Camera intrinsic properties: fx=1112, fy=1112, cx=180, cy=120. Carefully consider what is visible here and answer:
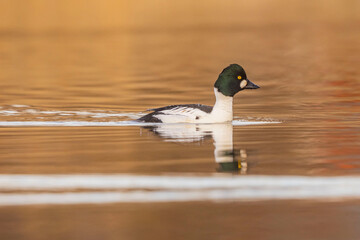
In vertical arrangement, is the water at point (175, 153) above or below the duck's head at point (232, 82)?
below

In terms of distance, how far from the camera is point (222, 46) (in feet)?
A: 133

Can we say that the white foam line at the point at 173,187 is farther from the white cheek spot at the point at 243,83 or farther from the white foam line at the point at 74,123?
the white cheek spot at the point at 243,83

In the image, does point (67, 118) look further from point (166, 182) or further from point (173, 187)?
point (173, 187)

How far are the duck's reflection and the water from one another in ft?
0.08

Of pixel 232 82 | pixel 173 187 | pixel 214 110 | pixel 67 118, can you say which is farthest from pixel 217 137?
pixel 173 187

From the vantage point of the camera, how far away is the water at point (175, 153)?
8281mm

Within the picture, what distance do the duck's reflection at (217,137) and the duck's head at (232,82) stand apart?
0.54 m

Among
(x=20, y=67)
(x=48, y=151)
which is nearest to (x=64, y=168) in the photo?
(x=48, y=151)

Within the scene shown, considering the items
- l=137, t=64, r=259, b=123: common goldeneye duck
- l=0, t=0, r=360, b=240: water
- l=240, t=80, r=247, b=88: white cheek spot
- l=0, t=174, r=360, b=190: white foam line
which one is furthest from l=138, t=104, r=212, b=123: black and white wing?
l=0, t=174, r=360, b=190: white foam line

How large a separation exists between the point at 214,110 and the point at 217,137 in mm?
1661

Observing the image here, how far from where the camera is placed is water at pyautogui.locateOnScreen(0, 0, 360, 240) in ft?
27.2

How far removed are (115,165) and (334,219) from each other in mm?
3277

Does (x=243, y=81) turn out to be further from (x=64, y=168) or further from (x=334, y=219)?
(x=334, y=219)

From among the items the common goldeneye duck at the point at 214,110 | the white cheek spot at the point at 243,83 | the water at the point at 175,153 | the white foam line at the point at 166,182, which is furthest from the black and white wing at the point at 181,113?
the white foam line at the point at 166,182
